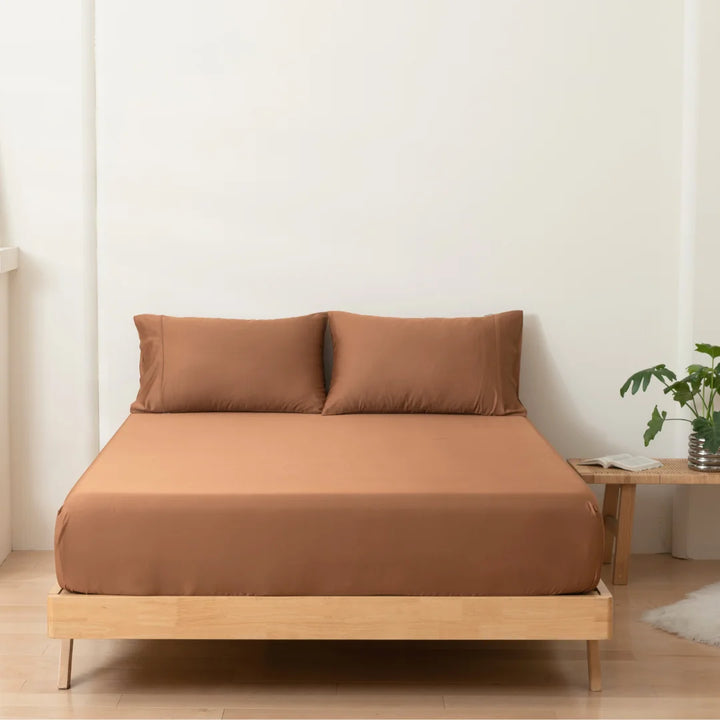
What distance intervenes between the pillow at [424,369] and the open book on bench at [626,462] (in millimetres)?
327

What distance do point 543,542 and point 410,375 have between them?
3.80 ft

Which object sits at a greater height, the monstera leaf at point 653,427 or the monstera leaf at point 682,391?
the monstera leaf at point 682,391

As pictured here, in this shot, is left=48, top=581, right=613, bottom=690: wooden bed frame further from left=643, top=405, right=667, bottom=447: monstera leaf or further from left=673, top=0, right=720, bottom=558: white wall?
left=673, top=0, right=720, bottom=558: white wall

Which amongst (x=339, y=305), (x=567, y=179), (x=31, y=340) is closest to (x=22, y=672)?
(x=31, y=340)

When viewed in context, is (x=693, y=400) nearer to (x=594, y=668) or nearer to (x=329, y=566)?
(x=594, y=668)

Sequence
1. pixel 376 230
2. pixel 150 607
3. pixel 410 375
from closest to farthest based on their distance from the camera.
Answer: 1. pixel 150 607
2. pixel 410 375
3. pixel 376 230

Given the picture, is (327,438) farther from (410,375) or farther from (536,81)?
(536,81)

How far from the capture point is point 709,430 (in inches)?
148

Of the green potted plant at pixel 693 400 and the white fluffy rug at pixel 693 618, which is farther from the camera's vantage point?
the green potted plant at pixel 693 400

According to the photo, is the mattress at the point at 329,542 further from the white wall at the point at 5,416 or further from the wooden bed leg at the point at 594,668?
the white wall at the point at 5,416

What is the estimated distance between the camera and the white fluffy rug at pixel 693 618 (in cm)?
336

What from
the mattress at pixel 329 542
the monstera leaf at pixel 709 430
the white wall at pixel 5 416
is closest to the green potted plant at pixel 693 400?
the monstera leaf at pixel 709 430

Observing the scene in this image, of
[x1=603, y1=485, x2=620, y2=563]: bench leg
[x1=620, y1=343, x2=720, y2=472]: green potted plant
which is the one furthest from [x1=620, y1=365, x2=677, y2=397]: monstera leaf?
[x1=603, y1=485, x2=620, y2=563]: bench leg

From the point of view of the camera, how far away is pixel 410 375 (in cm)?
388
